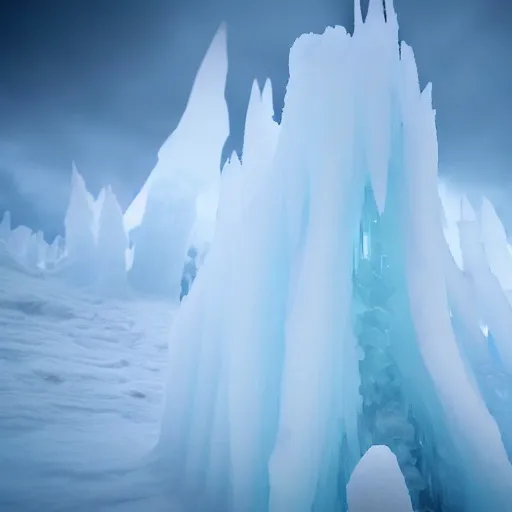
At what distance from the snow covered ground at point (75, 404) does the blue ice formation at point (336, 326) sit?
2.82 ft

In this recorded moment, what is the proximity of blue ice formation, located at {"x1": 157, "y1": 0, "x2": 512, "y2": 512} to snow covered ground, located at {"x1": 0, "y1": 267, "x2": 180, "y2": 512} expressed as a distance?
86cm

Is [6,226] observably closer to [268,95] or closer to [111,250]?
[111,250]

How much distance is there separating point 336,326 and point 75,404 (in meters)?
6.10

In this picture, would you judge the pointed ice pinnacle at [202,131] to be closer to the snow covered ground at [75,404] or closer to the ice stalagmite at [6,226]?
the snow covered ground at [75,404]

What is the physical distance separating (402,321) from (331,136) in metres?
2.29

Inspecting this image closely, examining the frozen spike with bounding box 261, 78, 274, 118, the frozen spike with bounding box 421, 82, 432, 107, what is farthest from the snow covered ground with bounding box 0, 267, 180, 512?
the frozen spike with bounding box 261, 78, 274, 118

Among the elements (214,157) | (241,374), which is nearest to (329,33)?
(241,374)

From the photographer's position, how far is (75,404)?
737cm

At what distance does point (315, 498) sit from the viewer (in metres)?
3.39

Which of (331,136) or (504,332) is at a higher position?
(331,136)

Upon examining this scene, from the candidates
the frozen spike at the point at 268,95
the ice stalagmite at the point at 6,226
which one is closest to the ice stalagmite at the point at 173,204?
the frozen spike at the point at 268,95

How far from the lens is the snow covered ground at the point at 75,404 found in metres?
4.12

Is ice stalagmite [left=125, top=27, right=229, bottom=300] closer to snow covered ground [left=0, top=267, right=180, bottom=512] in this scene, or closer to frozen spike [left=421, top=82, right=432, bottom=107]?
snow covered ground [left=0, top=267, right=180, bottom=512]

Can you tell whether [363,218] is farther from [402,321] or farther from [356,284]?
[402,321]
